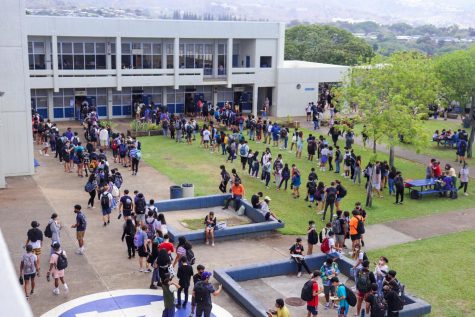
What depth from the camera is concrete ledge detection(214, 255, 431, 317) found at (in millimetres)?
13008

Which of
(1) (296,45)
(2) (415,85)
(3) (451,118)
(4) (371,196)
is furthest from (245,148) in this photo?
(1) (296,45)

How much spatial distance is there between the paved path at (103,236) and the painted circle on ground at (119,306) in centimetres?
31

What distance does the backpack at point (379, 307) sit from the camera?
38.6 ft

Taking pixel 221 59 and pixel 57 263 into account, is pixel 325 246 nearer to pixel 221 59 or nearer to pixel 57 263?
pixel 57 263

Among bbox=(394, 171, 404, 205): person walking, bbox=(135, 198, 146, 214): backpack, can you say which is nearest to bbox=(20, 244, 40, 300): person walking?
bbox=(135, 198, 146, 214): backpack

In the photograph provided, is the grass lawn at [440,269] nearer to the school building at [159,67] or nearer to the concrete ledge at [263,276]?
the concrete ledge at [263,276]

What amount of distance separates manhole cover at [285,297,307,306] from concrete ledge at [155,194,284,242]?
416cm

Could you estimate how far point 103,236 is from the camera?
18.0m

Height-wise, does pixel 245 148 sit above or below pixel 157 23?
below

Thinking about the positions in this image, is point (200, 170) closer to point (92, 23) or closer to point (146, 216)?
point (146, 216)

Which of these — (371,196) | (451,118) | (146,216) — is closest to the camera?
(146,216)

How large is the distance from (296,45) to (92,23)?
51.8 metres

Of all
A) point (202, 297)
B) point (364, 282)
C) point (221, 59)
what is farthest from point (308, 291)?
point (221, 59)

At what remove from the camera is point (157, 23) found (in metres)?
39.7
